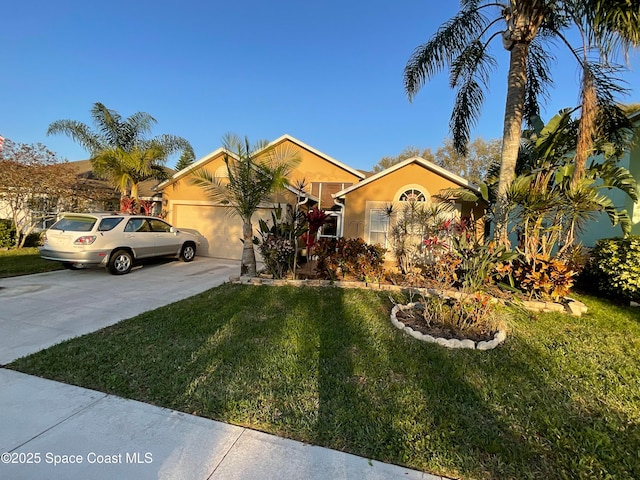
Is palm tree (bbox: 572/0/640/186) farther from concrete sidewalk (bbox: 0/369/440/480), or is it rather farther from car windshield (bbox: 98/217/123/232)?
car windshield (bbox: 98/217/123/232)

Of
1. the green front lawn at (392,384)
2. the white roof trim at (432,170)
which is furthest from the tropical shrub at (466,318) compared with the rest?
the white roof trim at (432,170)

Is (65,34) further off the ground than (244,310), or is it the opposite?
(65,34)

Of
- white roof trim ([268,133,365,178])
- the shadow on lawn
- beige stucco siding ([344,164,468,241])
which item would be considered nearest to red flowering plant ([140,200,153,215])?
white roof trim ([268,133,365,178])

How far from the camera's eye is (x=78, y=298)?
654 centimetres

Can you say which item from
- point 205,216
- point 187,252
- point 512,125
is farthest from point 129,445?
point 205,216

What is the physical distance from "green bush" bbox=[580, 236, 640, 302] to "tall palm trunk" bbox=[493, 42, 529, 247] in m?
2.21

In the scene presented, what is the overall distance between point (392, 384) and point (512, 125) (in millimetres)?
7425

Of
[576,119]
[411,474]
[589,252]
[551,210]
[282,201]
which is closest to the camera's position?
[411,474]

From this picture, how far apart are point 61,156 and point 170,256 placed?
7263 millimetres

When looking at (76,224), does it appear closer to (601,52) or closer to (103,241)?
(103,241)

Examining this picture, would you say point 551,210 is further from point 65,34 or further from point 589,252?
point 65,34

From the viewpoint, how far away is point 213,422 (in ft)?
9.16

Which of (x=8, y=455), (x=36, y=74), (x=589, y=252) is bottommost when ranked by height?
(x=8, y=455)

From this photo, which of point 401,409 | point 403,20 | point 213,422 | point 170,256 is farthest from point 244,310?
point 403,20
